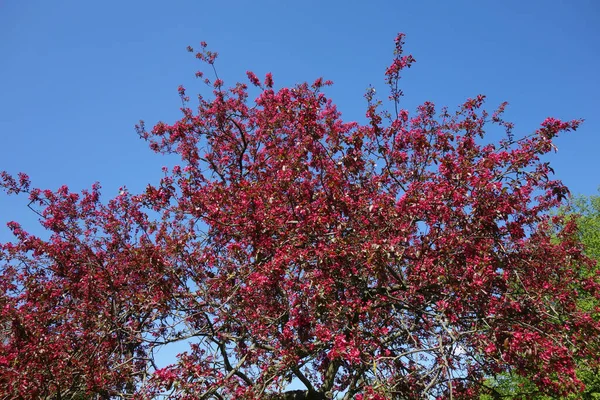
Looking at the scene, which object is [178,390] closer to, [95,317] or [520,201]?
[95,317]

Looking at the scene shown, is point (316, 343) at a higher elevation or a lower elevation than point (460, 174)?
lower

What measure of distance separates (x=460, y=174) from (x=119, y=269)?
296 inches

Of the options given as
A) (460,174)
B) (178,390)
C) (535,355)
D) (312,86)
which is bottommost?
(535,355)

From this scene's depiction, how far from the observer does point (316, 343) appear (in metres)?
6.14

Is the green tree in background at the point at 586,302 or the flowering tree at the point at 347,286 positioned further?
the green tree in background at the point at 586,302

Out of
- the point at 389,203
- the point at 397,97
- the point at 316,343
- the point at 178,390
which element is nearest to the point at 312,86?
the point at 397,97

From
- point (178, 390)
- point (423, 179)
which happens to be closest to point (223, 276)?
point (178, 390)

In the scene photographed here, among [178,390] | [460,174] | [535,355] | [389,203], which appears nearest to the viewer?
[535,355]

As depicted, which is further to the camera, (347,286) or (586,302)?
(586,302)

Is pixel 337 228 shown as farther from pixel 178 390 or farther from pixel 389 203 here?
pixel 178 390

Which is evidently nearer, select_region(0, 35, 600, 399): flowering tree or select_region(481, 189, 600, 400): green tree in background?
select_region(0, 35, 600, 399): flowering tree

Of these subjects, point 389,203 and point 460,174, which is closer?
point 460,174

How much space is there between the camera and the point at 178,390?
5.90 meters

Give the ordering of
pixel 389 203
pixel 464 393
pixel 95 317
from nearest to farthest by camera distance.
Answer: pixel 389 203, pixel 464 393, pixel 95 317
